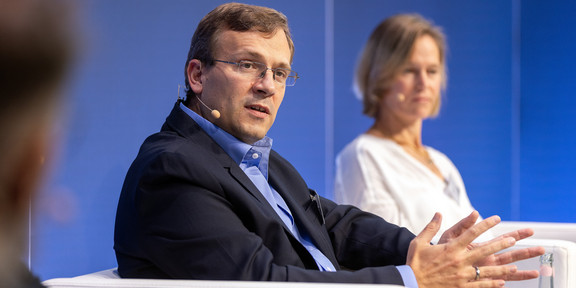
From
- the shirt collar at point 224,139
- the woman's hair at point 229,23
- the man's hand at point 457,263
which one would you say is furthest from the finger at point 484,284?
the woman's hair at point 229,23

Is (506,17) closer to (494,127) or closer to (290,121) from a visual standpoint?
(494,127)

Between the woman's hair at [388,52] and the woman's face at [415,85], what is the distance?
0.12 feet

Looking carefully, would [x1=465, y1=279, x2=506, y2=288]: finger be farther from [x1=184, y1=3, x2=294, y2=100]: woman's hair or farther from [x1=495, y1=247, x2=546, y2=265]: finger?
[x1=184, y1=3, x2=294, y2=100]: woman's hair

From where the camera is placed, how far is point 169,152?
1.61 m

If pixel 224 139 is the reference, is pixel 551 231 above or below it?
below

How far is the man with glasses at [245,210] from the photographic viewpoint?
5.03 feet

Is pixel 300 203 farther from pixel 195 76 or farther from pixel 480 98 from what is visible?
pixel 480 98

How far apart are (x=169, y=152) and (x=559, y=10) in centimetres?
420

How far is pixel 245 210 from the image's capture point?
169 cm

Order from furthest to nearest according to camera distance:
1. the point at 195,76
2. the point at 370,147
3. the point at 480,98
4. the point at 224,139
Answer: the point at 480,98, the point at 370,147, the point at 195,76, the point at 224,139

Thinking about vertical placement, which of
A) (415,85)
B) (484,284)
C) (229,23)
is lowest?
(484,284)

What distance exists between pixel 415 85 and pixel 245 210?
2124mm

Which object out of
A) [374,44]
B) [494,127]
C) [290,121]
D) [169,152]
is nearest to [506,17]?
[494,127]

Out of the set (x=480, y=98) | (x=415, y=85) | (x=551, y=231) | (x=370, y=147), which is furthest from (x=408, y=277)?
(x=480, y=98)
